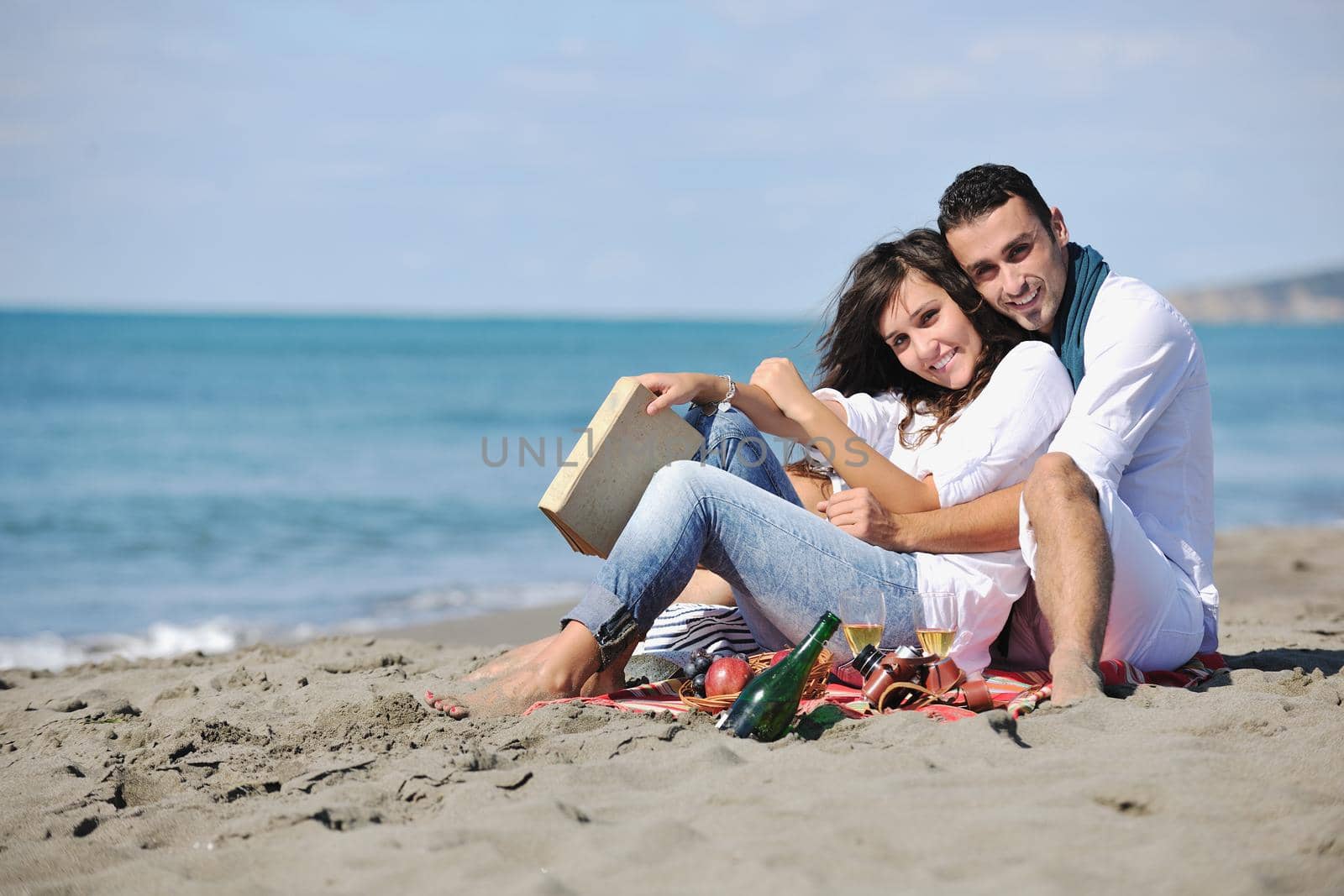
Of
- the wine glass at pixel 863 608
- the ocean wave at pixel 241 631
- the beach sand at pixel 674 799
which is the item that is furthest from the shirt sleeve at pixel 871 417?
the ocean wave at pixel 241 631

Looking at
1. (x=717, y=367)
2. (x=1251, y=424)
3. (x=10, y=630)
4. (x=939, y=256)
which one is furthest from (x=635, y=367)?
(x=939, y=256)

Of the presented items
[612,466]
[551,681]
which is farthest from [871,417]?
[551,681]

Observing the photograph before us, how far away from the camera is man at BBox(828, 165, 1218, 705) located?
329 cm

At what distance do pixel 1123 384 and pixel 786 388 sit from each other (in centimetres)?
114

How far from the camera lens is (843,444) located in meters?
3.85

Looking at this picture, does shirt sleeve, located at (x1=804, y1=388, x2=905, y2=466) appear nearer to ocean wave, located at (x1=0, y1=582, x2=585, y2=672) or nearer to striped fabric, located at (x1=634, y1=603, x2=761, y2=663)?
striped fabric, located at (x1=634, y1=603, x2=761, y2=663)

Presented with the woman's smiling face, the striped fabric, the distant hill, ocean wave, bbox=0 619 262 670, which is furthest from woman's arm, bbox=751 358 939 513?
the distant hill

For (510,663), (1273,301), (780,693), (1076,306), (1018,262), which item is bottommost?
(510,663)

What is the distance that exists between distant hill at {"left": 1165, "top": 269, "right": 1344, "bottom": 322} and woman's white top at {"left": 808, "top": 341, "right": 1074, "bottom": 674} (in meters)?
120

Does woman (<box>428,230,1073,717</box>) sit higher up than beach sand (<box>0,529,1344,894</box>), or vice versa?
woman (<box>428,230,1073,717</box>)

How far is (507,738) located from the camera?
10.6ft

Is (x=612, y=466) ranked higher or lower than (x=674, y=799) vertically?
higher

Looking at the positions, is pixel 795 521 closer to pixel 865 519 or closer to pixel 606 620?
pixel 865 519

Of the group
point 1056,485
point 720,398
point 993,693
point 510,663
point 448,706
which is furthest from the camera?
point 720,398
